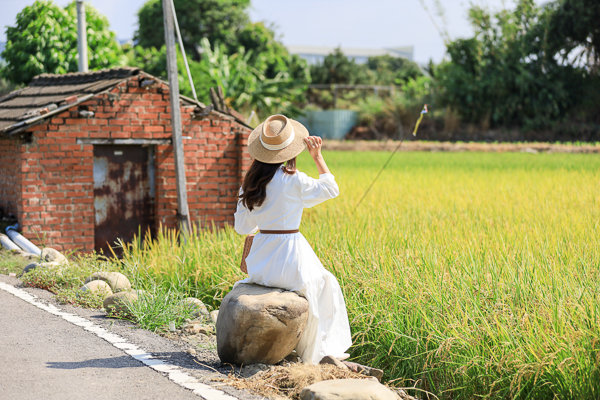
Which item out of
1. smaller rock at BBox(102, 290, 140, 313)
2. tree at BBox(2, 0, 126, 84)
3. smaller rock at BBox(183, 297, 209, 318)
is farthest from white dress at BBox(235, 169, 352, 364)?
tree at BBox(2, 0, 126, 84)

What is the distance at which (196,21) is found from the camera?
44094mm

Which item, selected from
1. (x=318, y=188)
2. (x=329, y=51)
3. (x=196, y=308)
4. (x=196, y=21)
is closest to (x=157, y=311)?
(x=196, y=308)

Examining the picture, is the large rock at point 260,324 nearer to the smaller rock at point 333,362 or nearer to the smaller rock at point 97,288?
the smaller rock at point 333,362

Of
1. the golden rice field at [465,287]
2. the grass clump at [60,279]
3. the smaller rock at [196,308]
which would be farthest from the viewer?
the grass clump at [60,279]

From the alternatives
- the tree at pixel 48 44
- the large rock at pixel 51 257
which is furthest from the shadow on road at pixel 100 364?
the tree at pixel 48 44

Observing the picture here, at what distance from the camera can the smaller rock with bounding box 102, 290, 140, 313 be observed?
266 inches

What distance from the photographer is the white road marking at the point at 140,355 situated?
4.50 metres

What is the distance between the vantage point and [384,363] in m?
5.57

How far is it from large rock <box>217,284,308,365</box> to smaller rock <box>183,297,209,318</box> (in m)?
1.88

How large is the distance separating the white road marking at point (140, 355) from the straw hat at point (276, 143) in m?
1.72

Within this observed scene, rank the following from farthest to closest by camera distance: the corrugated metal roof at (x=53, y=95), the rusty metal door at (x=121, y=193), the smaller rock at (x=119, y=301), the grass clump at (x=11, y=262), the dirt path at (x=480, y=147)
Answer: the dirt path at (x=480, y=147) < the rusty metal door at (x=121, y=193) < the corrugated metal roof at (x=53, y=95) < the grass clump at (x=11, y=262) < the smaller rock at (x=119, y=301)

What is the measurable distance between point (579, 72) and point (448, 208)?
3008 centimetres

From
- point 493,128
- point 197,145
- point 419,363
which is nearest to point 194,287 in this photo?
point 419,363

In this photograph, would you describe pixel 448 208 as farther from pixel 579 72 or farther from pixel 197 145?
pixel 579 72
